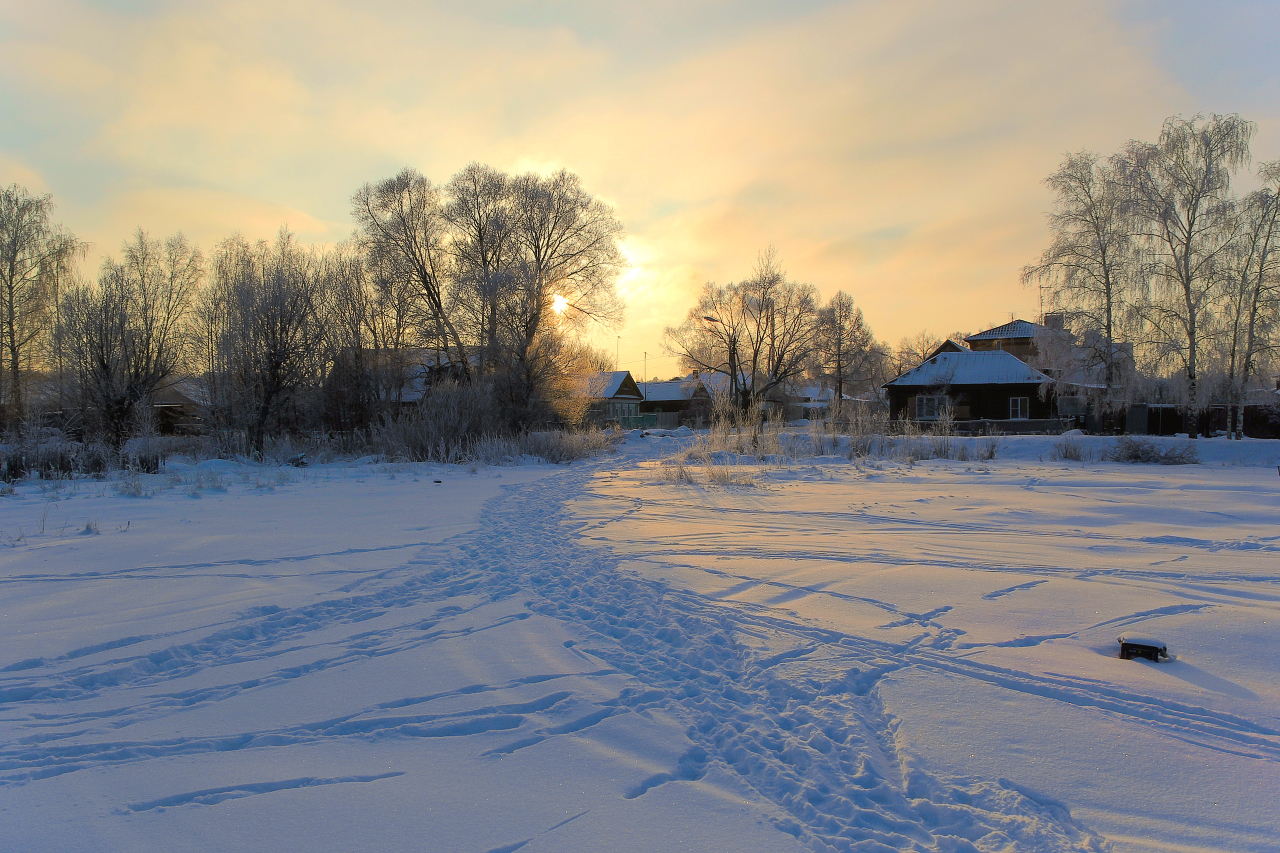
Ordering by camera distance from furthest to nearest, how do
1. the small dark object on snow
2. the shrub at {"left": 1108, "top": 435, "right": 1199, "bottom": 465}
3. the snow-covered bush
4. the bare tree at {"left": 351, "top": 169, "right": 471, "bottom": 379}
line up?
the bare tree at {"left": 351, "top": 169, "right": 471, "bottom": 379} < the snow-covered bush < the shrub at {"left": 1108, "top": 435, "right": 1199, "bottom": 465} < the small dark object on snow

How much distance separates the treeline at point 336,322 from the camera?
56.7 ft

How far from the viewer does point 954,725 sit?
2.83m

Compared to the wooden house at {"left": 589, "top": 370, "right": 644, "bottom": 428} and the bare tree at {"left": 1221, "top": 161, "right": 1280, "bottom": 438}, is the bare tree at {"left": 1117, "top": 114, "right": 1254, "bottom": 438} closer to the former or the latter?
the bare tree at {"left": 1221, "top": 161, "right": 1280, "bottom": 438}

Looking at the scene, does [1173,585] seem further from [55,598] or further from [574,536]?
[55,598]

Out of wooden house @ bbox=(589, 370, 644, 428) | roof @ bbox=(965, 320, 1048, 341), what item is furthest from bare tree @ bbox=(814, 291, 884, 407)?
wooden house @ bbox=(589, 370, 644, 428)

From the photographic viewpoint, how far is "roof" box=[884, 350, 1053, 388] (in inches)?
1330

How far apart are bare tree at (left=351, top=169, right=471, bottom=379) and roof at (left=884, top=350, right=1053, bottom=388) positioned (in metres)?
25.1

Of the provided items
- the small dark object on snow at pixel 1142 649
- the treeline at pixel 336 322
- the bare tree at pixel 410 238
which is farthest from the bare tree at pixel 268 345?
the small dark object on snow at pixel 1142 649

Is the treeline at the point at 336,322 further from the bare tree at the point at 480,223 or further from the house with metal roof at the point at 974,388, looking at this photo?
the house with metal roof at the point at 974,388

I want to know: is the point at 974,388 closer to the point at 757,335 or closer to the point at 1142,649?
the point at 757,335

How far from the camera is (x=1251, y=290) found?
67.6 ft

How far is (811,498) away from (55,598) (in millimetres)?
8981

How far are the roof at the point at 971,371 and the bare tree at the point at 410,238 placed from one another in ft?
82.3

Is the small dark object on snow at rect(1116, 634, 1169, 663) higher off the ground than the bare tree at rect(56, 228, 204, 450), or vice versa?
the bare tree at rect(56, 228, 204, 450)
